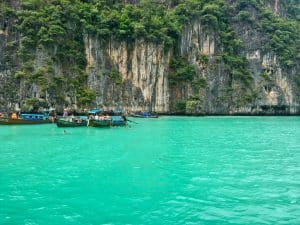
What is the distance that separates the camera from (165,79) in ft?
221

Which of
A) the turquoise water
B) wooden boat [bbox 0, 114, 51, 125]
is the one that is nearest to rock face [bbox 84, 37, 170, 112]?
wooden boat [bbox 0, 114, 51, 125]

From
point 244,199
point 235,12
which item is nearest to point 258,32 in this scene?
point 235,12

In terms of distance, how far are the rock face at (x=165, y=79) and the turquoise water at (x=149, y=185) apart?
34.8m

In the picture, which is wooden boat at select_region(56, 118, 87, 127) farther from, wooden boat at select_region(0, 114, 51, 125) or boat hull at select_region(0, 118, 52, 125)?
wooden boat at select_region(0, 114, 51, 125)

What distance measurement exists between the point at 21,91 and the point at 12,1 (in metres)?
13.8

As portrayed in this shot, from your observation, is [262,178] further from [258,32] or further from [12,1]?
[258,32]

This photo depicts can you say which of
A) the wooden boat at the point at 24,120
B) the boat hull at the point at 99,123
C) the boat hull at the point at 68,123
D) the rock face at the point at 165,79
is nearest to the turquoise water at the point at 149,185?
the boat hull at the point at 68,123

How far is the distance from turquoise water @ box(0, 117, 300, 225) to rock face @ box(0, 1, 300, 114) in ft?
114

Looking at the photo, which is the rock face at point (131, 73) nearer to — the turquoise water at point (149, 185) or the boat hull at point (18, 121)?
the boat hull at point (18, 121)

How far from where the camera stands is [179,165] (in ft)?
59.2

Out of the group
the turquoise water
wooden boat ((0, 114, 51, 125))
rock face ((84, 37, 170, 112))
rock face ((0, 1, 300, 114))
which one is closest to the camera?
the turquoise water

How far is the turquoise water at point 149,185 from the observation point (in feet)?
35.1

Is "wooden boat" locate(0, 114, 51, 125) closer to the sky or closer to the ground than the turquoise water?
closer to the sky

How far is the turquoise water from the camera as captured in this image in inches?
422
